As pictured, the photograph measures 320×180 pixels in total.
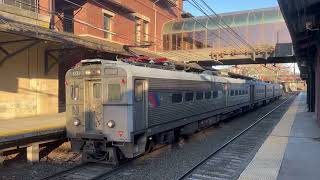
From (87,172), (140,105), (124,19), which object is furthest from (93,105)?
(124,19)

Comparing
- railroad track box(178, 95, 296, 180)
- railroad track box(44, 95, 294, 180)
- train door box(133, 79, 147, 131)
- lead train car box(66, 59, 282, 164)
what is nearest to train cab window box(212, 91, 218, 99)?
railroad track box(178, 95, 296, 180)

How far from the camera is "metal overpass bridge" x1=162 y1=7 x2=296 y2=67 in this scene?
37438 millimetres

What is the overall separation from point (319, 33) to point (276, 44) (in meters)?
23.3

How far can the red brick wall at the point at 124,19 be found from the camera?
26422 millimetres

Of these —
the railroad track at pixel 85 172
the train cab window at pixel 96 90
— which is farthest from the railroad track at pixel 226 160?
the train cab window at pixel 96 90

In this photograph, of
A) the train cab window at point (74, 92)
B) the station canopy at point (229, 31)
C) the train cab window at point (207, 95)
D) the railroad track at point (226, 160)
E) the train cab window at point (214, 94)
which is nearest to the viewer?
the railroad track at point (226, 160)

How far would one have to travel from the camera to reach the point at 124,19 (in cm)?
3094

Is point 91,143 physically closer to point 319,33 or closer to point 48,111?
point 319,33

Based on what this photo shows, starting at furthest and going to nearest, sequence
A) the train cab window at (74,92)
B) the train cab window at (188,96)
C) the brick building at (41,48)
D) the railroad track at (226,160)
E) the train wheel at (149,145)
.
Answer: the brick building at (41,48) → the train cab window at (188,96) → the train wheel at (149,145) → the train cab window at (74,92) → the railroad track at (226,160)

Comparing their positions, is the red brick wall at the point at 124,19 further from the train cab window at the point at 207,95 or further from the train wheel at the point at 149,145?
the train wheel at the point at 149,145

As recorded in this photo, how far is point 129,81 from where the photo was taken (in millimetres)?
10852

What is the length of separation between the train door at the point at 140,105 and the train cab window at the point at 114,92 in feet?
1.51

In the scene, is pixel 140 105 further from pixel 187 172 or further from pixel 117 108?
pixel 187 172

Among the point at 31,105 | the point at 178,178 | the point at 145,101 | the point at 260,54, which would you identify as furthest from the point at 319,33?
the point at 260,54
